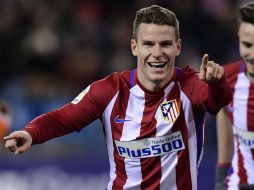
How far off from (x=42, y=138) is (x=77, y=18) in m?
6.39

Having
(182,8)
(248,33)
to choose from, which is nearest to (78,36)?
(182,8)

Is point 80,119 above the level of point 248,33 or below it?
below

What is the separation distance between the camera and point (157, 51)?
487cm

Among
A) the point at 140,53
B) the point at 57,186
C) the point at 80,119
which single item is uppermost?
the point at 140,53

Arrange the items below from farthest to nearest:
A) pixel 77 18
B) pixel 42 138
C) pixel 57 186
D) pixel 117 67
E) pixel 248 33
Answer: pixel 77 18, pixel 117 67, pixel 57 186, pixel 248 33, pixel 42 138

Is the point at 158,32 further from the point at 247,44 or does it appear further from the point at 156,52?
the point at 247,44

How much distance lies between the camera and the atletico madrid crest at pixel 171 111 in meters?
4.99

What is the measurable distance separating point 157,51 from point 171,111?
A: 40 cm

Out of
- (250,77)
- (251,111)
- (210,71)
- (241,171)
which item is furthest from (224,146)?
(210,71)

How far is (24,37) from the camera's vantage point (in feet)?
35.1

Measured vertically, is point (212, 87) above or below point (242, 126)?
above

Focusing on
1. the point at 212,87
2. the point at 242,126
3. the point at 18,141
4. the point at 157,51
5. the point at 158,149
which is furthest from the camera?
the point at 242,126

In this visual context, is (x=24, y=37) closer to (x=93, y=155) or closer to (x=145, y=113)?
(x=93, y=155)

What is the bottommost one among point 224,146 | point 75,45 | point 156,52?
point 75,45
